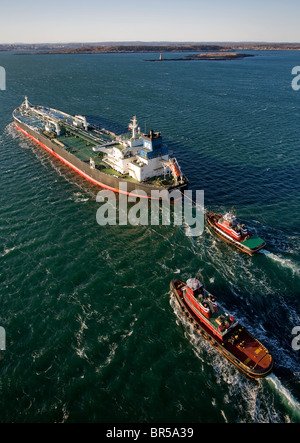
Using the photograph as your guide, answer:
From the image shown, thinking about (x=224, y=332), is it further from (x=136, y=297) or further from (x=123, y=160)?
(x=123, y=160)

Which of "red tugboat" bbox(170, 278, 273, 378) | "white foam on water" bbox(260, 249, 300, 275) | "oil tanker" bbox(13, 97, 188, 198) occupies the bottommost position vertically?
"red tugboat" bbox(170, 278, 273, 378)

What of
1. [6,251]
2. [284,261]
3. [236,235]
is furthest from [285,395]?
[6,251]

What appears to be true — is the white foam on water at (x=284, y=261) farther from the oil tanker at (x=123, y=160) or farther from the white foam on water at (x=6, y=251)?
the white foam on water at (x=6, y=251)

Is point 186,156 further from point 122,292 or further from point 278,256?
point 122,292

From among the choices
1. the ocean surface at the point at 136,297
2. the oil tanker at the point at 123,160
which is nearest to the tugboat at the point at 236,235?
the ocean surface at the point at 136,297

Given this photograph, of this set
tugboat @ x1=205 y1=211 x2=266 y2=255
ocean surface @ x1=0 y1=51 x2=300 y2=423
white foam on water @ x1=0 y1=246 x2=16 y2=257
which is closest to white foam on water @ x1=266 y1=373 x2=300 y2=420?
ocean surface @ x1=0 y1=51 x2=300 y2=423

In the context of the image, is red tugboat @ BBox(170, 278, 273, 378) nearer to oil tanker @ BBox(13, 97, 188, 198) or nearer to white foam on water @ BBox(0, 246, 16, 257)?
oil tanker @ BBox(13, 97, 188, 198)
